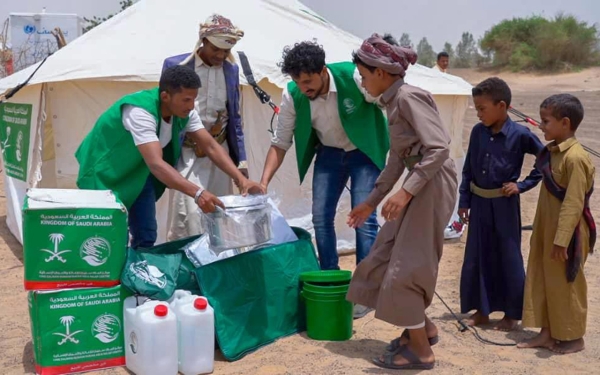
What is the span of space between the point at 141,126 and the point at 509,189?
2.00 metres

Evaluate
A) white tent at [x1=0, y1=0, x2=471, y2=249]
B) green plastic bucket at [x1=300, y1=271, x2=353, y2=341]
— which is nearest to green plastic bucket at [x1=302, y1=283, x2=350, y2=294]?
green plastic bucket at [x1=300, y1=271, x2=353, y2=341]

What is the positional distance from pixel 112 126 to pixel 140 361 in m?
1.20

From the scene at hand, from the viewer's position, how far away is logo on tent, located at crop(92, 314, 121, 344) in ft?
11.5

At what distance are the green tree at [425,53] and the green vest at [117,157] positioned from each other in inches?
1761

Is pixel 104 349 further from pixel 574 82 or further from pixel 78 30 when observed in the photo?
pixel 574 82

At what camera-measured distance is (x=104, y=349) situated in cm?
355

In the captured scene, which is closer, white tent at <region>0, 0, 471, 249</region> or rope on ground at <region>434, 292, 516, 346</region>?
rope on ground at <region>434, 292, 516, 346</region>

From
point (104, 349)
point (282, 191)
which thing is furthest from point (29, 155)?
point (104, 349)

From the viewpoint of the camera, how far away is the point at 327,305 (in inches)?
154

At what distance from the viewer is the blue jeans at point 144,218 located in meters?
3.98

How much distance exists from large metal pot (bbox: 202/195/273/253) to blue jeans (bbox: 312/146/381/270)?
1.92 ft

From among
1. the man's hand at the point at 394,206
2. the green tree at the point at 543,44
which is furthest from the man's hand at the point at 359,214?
the green tree at the point at 543,44

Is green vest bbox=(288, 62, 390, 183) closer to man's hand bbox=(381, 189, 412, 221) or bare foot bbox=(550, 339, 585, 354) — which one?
man's hand bbox=(381, 189, 412, 221)

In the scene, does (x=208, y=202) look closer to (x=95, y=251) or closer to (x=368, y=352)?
(x=95, y=251)
